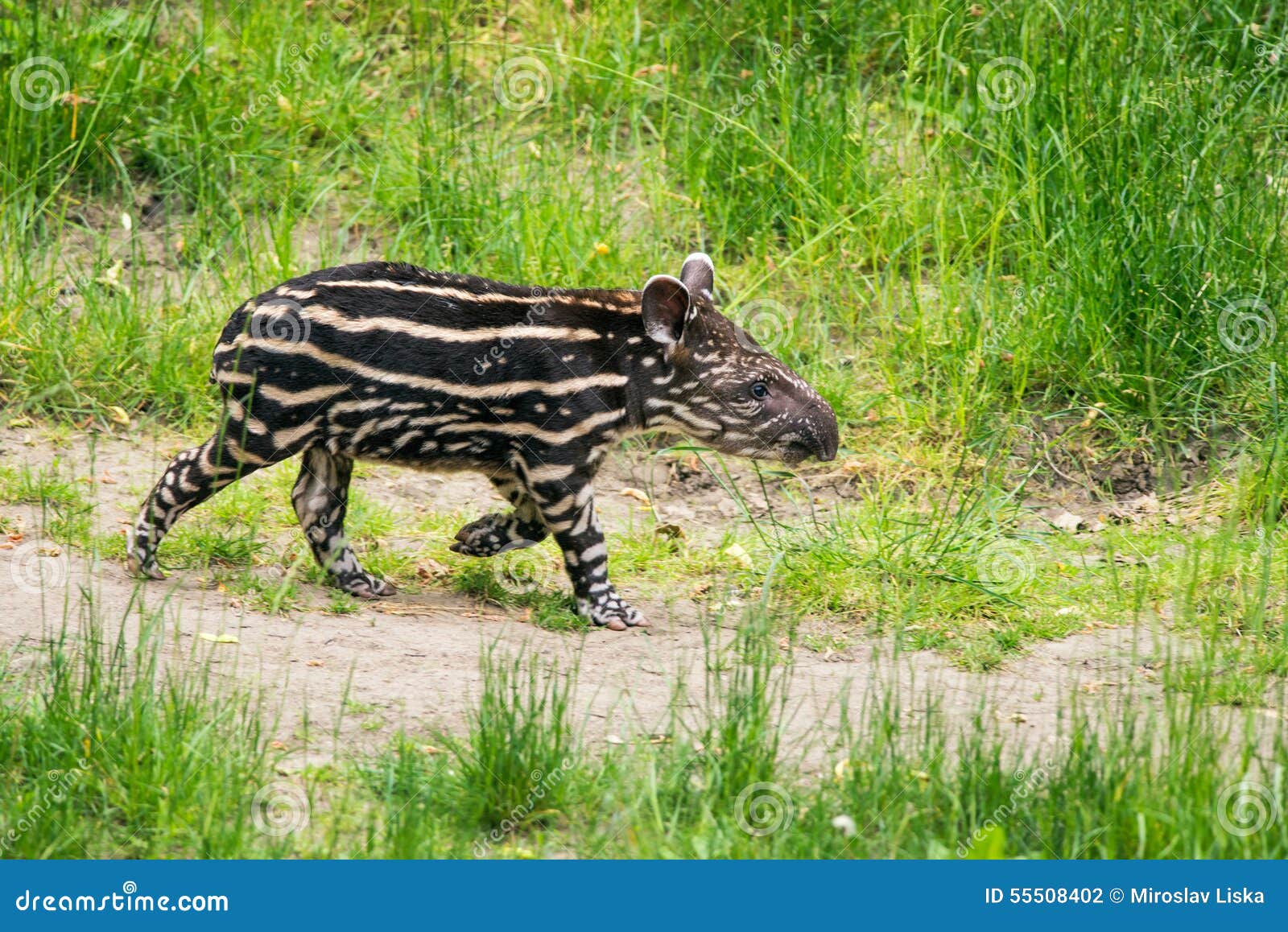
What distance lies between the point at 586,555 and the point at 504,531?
0.57 m

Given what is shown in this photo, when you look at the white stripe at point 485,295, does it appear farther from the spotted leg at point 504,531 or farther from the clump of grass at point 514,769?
the clump of grass at point 514,769

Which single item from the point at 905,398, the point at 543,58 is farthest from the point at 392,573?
the point at 543,58

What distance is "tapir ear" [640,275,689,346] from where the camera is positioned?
22.4 ft

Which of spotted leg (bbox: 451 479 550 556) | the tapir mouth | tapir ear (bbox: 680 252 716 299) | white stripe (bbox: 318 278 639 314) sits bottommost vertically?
spotted leg (bbox: 451 479 550 556)

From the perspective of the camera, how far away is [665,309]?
692 centimetres

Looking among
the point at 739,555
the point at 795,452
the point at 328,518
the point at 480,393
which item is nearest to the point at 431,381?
the point at 480,393

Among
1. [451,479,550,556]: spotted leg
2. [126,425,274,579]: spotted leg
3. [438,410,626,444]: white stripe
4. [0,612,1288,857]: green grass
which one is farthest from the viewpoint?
[451,479,550,556]: spotted leg

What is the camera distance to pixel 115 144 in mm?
10180

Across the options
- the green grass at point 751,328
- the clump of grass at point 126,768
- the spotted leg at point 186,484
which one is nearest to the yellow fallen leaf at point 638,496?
the green grass at point 751,328

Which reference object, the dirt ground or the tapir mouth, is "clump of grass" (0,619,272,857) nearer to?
the dirt ground

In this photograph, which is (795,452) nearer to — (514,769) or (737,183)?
(514,769)

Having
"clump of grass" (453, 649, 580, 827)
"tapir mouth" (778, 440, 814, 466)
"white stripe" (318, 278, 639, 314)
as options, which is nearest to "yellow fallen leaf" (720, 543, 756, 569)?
"tapir mouth" (778, 440, 814, 466)

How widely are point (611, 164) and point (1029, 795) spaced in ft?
20.2

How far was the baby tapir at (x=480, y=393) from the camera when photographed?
6.64 metres
